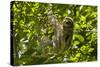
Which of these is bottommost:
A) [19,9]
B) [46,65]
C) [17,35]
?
[46,65]

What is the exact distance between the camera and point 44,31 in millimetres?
2010

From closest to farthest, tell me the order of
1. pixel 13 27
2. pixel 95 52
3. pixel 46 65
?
pixel 13 27 < pixel 46 65 < pixel 95 52

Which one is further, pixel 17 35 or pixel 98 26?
pixel 98 26

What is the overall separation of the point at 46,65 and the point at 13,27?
523 mm

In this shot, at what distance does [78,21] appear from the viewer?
214cm

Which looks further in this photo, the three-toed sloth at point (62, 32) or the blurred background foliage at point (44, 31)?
the three-toed sloth at point (62, 32)

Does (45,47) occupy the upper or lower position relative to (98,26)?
lower

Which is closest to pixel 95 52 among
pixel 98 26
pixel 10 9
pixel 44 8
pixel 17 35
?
pixel 98 26

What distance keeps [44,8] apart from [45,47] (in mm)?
405

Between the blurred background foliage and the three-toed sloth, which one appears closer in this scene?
the blurred background foliage

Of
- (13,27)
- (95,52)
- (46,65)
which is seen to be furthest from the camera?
(95,52)

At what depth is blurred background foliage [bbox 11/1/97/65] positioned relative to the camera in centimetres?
192

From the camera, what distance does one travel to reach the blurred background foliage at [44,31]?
192 centimetres

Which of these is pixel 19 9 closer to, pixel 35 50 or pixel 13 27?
pixel 13 27
